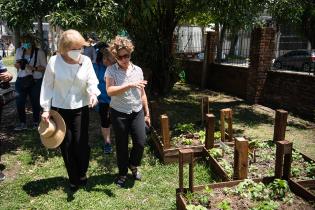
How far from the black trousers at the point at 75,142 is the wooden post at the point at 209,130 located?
1.78m

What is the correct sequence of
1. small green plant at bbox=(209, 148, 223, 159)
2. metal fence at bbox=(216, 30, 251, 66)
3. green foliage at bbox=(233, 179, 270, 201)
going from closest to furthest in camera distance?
green foliage at bbox=(233, 179, 270, 201), small green plant at bbox=(209, 148, 223, 159), metal fence at bbox=(216, 30, 251, 66)

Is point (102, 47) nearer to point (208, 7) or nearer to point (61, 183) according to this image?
point (61, 183)

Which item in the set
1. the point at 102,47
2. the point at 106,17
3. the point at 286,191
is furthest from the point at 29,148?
the point at 286,191

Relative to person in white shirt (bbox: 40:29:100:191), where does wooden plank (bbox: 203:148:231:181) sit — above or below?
below

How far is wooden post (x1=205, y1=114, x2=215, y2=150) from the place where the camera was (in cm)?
536

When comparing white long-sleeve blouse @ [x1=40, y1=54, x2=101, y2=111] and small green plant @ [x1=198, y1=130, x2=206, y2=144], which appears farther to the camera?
small green plant @ [x1=198, y1=130, x2=206, y2=144]

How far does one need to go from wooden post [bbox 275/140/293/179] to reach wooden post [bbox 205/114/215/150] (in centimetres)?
129

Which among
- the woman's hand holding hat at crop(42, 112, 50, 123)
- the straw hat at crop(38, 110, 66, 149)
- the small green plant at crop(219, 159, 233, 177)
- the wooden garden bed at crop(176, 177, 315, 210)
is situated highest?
the woman's hand holding hat at crop(42, 112, 50, 123)

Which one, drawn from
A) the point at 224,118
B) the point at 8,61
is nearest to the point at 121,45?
the point at 224,118

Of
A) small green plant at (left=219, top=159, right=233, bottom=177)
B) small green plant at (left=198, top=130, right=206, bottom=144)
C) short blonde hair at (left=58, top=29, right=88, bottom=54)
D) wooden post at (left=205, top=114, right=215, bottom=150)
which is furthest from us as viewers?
Result: small green plant at (left=198, top=130, right=206, bottom=144)

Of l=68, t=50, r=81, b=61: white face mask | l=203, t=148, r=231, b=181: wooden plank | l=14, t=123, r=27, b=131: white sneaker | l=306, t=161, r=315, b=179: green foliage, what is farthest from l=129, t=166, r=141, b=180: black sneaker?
l=14, t=123, r=27, b=131: white sneaker

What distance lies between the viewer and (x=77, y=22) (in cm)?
568

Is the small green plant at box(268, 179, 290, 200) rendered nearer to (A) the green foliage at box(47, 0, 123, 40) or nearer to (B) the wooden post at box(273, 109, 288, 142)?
(B) the wooden post at box(273, 109, 288, 142)

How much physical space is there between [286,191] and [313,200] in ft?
0.98
